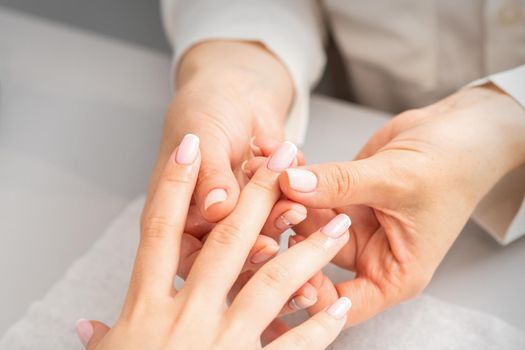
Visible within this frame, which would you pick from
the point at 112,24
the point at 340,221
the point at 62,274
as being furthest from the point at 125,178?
the point at 112,24

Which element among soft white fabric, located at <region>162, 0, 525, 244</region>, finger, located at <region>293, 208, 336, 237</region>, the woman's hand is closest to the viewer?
the woman's hand

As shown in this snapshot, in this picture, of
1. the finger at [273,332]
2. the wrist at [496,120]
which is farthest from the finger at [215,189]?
the wrist at [496,120]

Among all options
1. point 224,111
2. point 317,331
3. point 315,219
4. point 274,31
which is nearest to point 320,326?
point 317,331

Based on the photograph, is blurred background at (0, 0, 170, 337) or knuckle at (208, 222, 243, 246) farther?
blurred background at (0, 0, 170, 337)

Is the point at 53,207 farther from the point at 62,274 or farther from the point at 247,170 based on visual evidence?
the point at 247,170

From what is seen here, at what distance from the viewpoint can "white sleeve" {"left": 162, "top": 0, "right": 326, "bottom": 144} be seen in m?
0.76

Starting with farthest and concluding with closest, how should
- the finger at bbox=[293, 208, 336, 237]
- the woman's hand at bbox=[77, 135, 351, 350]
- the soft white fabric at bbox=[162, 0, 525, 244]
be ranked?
the soft white fabric at bbox=[162, 0, 525, 244] < the finger at bbox=[293, 208, 336, 237] < the woman's hand at bbox=[77, 135, 351, 350]

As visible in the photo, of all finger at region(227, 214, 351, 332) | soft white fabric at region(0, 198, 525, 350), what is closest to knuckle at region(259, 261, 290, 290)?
finger at region(227, 214, 351, 332)

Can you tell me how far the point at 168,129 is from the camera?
0.61 meters

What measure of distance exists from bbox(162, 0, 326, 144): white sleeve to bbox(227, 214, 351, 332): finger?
27 cm

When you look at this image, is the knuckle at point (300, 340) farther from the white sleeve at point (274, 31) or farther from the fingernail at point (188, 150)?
the white sleeve at point (274, 31)

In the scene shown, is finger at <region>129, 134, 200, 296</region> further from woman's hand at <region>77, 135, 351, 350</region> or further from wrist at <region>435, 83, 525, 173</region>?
wrist at <region>435, 83, 525, 173</region>

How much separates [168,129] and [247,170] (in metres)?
0.09

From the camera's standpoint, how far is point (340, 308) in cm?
50
